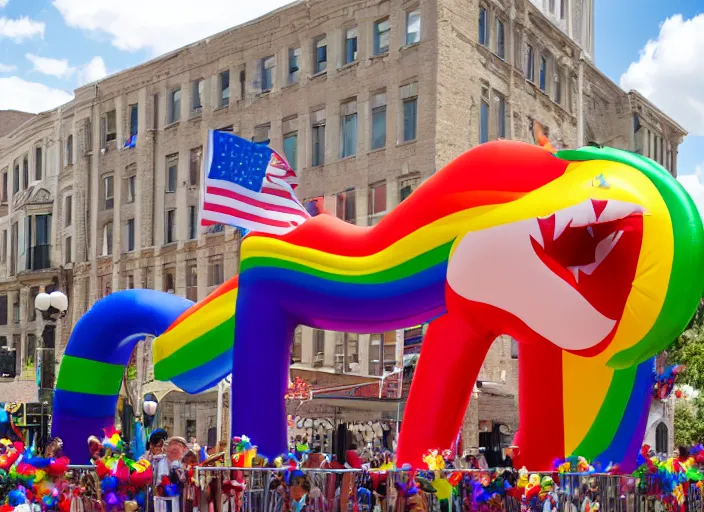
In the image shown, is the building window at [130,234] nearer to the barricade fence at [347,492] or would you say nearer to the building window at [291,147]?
the building window at [291,147]

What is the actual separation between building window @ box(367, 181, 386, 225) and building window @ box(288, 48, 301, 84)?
178 inches

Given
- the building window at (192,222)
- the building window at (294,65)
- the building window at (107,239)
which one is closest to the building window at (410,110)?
the building window at (294,65)

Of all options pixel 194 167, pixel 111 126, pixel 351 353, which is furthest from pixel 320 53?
pixel 111 126

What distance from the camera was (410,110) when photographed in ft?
90.6

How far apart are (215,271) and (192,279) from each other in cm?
122

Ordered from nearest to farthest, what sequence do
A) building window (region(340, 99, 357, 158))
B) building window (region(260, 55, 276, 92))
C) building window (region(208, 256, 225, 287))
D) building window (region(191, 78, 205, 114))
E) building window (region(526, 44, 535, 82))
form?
building window (region(340, 99, 357, 158)) → building window (region(526, 44, 535, 82)) → building window (region(260, 55, 276, 92)) → building window (region(208, 256, 225, 287)) → building window (region(191, 78, 205, 114))

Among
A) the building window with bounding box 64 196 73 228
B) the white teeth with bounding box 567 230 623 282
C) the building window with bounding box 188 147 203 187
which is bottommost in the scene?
the white teeth with bounding box 567 230 623 282

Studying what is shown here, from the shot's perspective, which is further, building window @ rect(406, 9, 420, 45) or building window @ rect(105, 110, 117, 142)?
building window @ rect(105, 110, 117, 142)

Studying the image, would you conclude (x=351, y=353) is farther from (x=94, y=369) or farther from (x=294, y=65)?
(x=94, y=369)

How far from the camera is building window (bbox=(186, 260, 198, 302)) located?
3350 centimetres

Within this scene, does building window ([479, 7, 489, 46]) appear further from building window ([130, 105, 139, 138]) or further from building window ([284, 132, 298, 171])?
building window ([130, 105, 139, 138])

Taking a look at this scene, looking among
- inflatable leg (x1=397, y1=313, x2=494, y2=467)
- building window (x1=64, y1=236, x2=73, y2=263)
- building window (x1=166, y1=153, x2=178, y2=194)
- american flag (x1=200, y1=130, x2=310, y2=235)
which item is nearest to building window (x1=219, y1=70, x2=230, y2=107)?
building window (x1=166, y1=153, x2=178, y2=194)

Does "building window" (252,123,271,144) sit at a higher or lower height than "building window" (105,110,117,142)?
lower

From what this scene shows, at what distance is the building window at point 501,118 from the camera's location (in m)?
29.0
